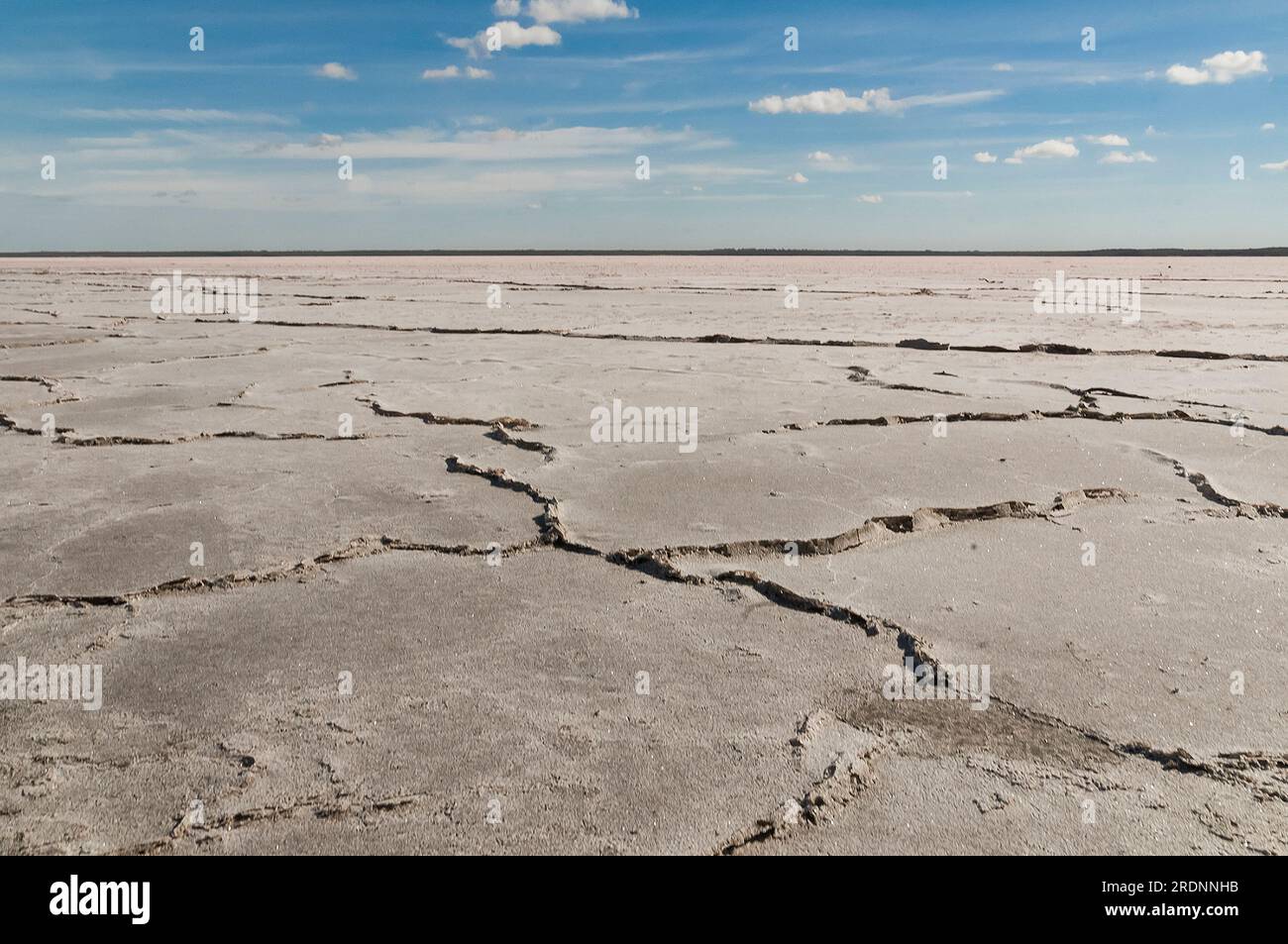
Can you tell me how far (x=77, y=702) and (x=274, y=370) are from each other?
472 cm

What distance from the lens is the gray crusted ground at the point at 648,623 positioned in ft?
4.78

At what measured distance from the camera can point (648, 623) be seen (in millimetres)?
2141

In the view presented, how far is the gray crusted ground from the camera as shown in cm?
146

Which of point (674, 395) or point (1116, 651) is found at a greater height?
point (674, 395)
